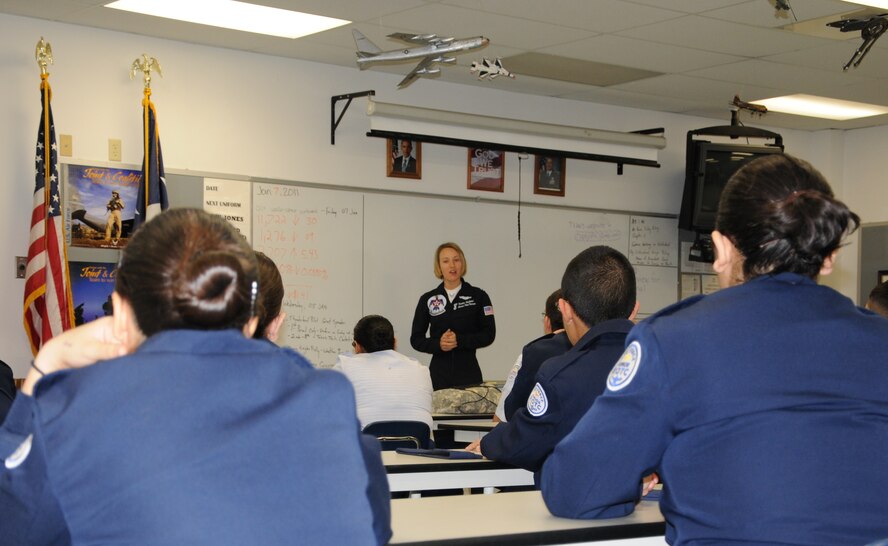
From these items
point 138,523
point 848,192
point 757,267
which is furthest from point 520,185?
point 138,523

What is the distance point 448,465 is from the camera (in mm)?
3580

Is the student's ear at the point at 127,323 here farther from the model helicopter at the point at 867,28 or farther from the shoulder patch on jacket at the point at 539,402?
the model helicopter at the point at 867,28

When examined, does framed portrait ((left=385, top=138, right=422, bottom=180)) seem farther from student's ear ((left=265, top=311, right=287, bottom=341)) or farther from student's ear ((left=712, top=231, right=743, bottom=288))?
student's ear ((left=712, top=231, right=743, bottom=288))

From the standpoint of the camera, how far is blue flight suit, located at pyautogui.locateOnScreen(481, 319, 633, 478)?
283 cm

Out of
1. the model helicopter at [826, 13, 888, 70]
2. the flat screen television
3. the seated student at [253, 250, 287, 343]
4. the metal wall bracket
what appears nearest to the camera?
the seated student at [253, 250, 287, 343]

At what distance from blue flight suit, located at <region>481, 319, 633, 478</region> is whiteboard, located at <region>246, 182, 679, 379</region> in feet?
14.2

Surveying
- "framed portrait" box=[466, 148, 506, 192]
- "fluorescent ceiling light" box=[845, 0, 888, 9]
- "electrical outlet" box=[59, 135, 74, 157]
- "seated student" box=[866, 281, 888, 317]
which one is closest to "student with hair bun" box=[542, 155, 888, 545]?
"seated student" box=[866, 281, 888, 317]

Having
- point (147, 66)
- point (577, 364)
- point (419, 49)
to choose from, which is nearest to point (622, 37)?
point (419, 49)

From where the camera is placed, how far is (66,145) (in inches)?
250

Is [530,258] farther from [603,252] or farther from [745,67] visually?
[603,252]

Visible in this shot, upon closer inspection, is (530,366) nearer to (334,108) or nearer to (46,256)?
(46,256)

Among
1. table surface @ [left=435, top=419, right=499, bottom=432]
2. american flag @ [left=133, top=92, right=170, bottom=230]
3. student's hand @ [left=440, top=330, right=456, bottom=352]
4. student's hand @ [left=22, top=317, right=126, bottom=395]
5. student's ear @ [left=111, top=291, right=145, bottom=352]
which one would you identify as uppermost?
american flag @ [left=133, top=92, right=170, bottom=230]

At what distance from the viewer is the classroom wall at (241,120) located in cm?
621

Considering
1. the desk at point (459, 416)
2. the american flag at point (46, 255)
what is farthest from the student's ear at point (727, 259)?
the american flag at point (46, 255)
